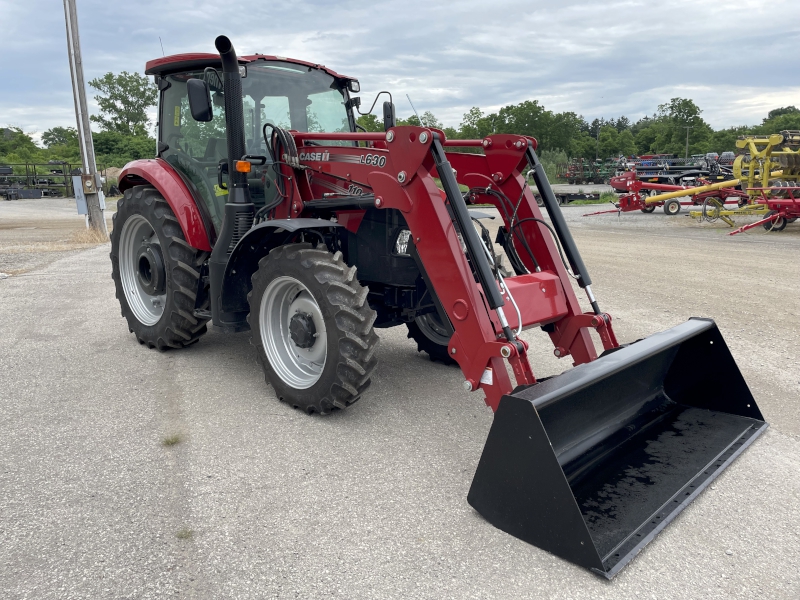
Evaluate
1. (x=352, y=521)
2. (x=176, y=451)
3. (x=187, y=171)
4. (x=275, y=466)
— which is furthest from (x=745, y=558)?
(x=187, y=171)

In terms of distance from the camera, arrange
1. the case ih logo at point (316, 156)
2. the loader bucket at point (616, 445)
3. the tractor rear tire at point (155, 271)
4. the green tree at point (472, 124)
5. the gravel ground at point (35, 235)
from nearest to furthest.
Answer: the loader bucket at point (616, 445) → the case ih logo at point (316, 156) → the tractor rear tire at point (155, 271) → the gravel ground at point (35, 235) → the green tree at point (472, 124)

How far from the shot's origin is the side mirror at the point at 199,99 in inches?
161

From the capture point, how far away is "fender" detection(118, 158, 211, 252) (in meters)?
4.97

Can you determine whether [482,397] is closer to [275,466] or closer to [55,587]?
[275,466]

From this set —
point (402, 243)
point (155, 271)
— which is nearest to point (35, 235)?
point (155, 271)

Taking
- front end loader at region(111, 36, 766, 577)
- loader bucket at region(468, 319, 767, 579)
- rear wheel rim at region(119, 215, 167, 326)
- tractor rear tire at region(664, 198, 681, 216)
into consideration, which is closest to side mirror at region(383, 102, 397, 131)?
front end loader at region(111, 36, 766, 577)

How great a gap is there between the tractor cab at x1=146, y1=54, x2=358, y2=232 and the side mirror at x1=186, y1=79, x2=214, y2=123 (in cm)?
55

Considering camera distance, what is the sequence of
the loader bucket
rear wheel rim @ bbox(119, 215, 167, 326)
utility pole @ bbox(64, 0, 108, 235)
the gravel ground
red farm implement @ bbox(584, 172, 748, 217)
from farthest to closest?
red farm implement @ bbox(584, 172, 748, 217) < utility pole @ bbox(64, 0, 108, 235) < the gravel ground < rear wheel rim @ bbox(119, 215, 167, 326) < the loader bucket

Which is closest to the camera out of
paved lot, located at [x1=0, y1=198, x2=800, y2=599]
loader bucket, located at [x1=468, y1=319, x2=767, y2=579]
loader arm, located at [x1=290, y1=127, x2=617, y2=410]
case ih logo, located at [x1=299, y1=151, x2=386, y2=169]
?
paved lot, located at [x1=0, y1=198, x2=800, y2=599]

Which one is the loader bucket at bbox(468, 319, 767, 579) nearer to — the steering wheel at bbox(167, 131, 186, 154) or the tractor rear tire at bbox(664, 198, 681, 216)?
the steering wheel at bbox(167, 131, 186, 154)

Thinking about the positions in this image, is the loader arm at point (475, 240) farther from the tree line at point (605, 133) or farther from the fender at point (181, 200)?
the tree line at point (605, 133)

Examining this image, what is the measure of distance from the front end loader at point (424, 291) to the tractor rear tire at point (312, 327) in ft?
0.04

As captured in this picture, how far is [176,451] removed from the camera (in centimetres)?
354

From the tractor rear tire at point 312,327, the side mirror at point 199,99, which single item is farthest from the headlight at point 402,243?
the side mirror at point 199,99
